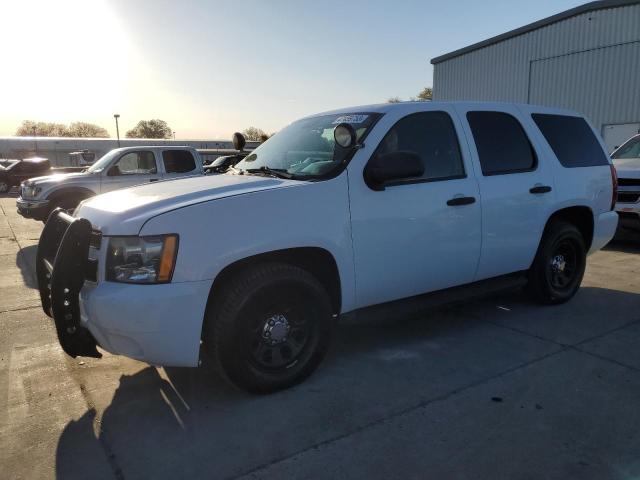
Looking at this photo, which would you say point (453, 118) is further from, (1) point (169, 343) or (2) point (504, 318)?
(1) point (169, 343)

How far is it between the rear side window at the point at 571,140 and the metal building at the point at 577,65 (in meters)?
15.2

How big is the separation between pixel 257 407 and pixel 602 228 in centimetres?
413

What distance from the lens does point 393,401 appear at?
3.16 m

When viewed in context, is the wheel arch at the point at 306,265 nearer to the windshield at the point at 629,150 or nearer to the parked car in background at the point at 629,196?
the parked car in background at the point at 629,196

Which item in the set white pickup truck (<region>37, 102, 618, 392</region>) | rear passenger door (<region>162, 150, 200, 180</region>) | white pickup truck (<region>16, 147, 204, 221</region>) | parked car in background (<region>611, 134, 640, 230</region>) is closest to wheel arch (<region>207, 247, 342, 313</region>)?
white pickup truck (<region>37, 102, 618, 392</region>)

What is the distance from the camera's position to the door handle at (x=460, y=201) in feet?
12.5

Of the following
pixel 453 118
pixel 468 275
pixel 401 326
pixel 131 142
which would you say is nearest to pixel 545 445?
pixel 468 275

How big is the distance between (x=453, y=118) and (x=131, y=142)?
56520 millimetres

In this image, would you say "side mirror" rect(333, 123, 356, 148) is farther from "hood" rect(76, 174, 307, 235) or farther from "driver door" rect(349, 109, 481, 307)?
"hood" rect(76, 174, 307, 235)

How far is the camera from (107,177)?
9.99 meters

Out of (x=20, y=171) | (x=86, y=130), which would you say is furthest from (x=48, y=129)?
(x=20, y=171)

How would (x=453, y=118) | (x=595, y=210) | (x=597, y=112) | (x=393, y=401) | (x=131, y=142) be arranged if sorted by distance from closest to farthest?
(x=393, y=401)
(x=453, y=118)
(x=595, y=210)
(x=597, y=112)
(x=131, y=142)

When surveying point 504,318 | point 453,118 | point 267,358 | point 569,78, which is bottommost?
point 504,318

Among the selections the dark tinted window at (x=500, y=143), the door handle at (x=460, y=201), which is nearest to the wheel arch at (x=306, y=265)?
the door handle at (x=460, y=201)
